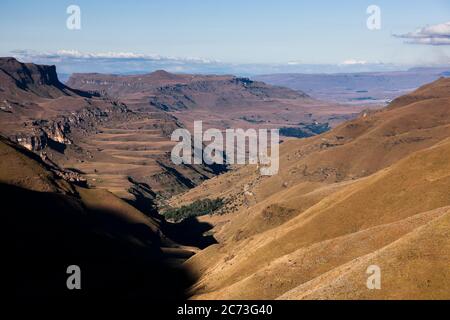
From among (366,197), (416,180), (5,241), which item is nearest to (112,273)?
(5,241)

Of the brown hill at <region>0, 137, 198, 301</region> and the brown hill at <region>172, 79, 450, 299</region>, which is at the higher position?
the brown hill at <region>172, 79, 450, 299</region>

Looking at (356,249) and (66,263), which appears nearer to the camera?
(356,249)

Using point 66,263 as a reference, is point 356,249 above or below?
above

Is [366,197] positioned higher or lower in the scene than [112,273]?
higher

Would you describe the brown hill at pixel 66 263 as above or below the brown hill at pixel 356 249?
below

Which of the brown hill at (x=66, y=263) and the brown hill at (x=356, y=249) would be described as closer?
the brown hill at (x=356, y=249)

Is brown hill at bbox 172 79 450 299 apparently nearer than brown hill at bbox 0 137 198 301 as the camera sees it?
Yes

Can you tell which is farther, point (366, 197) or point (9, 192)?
point (9, 192)
